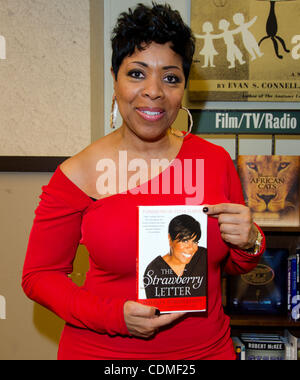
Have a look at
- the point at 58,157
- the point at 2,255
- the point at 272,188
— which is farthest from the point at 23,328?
the point at 272,188

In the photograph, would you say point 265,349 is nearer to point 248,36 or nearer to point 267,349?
point 267,349

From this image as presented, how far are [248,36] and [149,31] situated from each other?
1.21 m

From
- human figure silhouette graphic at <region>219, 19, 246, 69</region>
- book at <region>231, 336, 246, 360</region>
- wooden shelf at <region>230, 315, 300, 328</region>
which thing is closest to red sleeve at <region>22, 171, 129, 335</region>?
wooden shelf at <region>230, 315, 300, 328</region>

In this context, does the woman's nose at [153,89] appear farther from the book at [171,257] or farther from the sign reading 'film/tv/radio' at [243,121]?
the sign reading 'film/tv/radio' at [243,121]

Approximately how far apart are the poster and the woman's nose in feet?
3.64

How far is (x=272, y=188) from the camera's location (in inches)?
76.9

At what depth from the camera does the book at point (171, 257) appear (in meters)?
1.02

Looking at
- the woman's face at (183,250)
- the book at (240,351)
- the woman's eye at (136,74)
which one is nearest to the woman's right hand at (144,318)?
the woman's face at (183,250)

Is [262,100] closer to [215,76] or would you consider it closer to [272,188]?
[215,76]

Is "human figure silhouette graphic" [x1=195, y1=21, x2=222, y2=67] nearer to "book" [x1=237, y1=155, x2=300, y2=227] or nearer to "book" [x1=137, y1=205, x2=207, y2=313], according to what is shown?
"book" [x1=237, y1=155, x2=300, y2=227]

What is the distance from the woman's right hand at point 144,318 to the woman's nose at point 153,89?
56cm

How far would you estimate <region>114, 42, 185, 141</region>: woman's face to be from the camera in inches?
42.8

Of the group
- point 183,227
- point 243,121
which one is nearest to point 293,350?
point 243,121

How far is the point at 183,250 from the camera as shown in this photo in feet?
3.41
